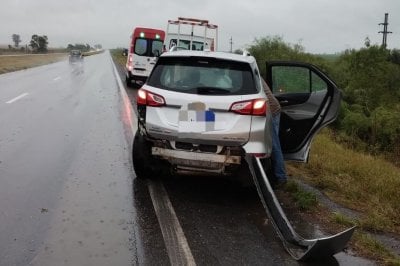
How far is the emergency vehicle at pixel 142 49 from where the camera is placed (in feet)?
71.9

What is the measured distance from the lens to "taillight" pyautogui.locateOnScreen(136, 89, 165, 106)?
5809mm

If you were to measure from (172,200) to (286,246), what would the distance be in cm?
167

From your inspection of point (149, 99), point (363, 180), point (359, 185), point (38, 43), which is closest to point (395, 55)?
point (363, 180)

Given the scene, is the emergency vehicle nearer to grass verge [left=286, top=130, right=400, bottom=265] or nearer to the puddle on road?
grass verge [left=286, top=130, right=400, bottom=265]

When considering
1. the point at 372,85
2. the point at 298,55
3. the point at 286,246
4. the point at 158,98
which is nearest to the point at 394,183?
the point at 286,246

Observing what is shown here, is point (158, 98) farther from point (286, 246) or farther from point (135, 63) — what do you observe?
point (135, 63)

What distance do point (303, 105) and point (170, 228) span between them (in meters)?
3.48

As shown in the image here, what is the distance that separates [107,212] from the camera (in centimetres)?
535

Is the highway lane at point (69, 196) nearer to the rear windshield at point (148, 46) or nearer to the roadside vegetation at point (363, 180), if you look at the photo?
the roadside vegetation at point (363, 180)

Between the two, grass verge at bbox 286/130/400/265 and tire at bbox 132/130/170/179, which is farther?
tire at bbox 132/130/170/179

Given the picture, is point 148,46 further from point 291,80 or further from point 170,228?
point 170,228

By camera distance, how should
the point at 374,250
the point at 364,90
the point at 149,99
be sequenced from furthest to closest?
the point at 364,90
the point at 149,99
the point at 374,250

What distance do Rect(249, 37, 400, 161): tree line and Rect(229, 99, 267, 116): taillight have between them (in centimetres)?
944

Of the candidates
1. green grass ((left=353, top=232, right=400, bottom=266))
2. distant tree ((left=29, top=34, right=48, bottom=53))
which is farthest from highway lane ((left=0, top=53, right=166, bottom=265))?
distant tree ((left=29, top=34, right=48, bottom=53))
